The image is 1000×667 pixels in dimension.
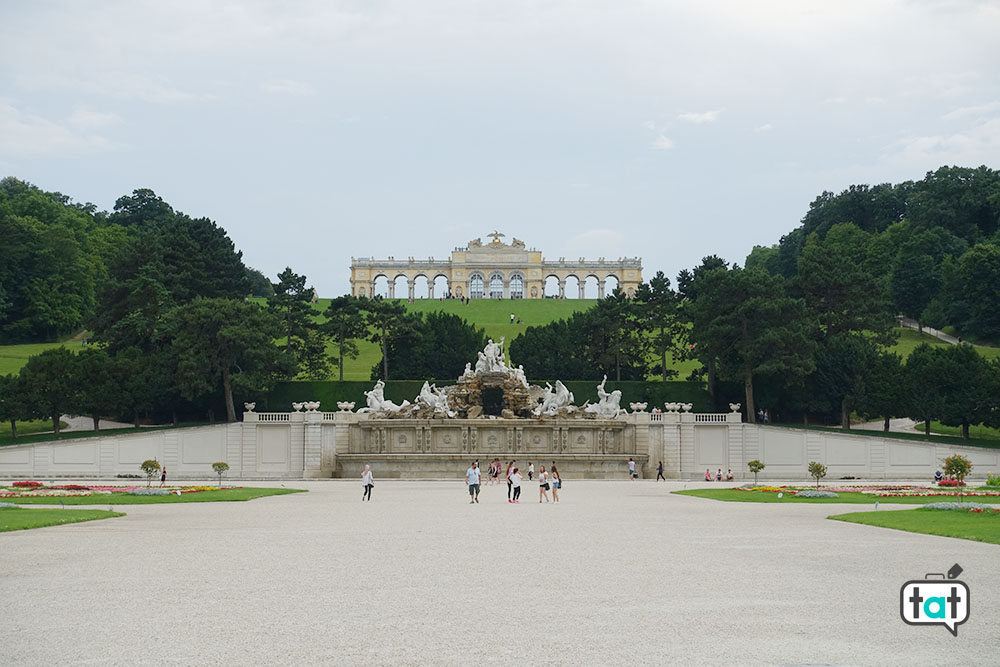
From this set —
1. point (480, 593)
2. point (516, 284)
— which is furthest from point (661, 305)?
point (516, 284)

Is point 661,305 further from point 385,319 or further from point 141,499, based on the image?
point 141,499

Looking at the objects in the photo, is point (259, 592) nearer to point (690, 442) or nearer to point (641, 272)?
point (690, 442)

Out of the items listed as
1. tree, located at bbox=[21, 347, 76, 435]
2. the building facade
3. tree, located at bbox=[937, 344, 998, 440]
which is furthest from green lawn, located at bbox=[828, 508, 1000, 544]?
the building facade

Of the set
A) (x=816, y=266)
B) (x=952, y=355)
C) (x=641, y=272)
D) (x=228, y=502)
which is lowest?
(x=228, y=502)

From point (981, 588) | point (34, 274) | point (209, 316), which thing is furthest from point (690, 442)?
point (34, 274)

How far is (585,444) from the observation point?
61344 millimetres

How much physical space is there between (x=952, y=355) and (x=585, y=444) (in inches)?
815

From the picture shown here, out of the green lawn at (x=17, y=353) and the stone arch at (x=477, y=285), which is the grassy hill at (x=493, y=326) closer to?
the green lawn at (x=17, y=353)

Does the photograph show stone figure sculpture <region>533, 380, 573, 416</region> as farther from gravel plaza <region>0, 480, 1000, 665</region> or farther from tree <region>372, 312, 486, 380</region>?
gravel plaza <region>0, 480, 1000, 665</region>

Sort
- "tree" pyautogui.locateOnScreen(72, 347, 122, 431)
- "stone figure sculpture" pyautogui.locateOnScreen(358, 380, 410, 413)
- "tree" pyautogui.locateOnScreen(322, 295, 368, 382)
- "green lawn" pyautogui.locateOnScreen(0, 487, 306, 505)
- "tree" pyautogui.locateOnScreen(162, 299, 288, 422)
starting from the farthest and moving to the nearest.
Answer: "tree" pyautogui.locateOnScreen(322, 295, 368, 382) → "stone figure sculpture" pyautogui.locateOnScreen(358, 380, 410, 413) → "tree" pyautogui.locateOnScreen(162, 299, 288, 422) → "tree" pyautogui.locateOnScreen(72, 347, 122, 431) → "green lawn" pyautogui.locateOnScreen(0, 487, 306, 505)

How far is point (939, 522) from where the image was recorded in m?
24.4

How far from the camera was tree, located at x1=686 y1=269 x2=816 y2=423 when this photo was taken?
61.5 meters

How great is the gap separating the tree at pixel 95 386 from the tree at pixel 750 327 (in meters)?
34.1

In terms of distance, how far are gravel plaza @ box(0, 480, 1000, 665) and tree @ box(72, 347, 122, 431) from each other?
37822 millimetres
